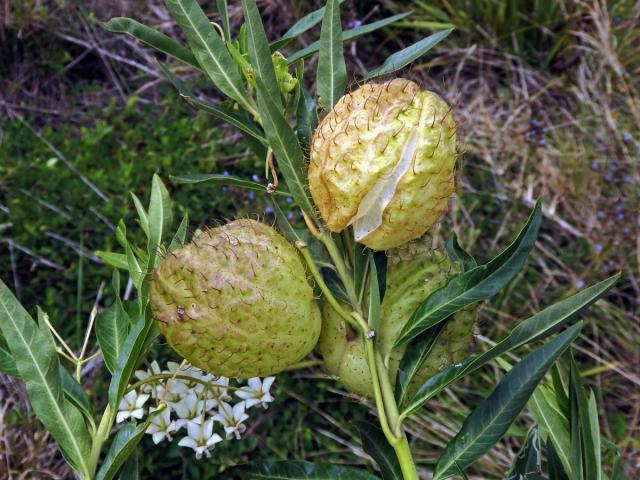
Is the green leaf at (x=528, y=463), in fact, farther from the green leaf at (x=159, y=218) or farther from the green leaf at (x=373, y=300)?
the green leaf at (x=159, y=218)

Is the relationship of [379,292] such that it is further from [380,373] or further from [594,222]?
[594,222]

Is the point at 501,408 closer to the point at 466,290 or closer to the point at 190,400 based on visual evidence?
the point at 466,290

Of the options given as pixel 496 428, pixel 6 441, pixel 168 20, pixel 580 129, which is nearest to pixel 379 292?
pixel 496 428

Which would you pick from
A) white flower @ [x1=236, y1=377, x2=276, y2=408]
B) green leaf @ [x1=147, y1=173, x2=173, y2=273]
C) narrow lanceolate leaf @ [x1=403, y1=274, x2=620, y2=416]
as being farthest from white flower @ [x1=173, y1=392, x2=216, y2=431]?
narrow lanceolate leaf @ [x1=403, y1=274, x2=620, y2=416]

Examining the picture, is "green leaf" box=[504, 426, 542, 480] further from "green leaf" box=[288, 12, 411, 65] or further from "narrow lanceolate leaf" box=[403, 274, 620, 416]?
"green leaf" box=[288, 12, 411, 65]

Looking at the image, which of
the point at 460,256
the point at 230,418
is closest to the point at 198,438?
the point at 230,418

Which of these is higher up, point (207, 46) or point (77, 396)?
point (207, 46)

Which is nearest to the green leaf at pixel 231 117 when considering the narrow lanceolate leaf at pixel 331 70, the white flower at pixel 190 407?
the narrow lanceolate leaf at pixel 331 70
